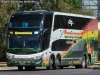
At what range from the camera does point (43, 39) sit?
31.2m

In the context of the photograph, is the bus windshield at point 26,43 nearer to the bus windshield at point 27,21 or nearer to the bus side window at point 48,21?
the bus windshield at point 27,21

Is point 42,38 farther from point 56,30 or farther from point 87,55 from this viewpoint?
point 87,55

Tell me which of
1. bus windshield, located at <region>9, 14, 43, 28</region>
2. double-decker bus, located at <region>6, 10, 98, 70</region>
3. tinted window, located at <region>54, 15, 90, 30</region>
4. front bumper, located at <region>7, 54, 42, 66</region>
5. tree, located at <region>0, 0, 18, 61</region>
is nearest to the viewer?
front bumper, located at <region>7, 54, 42, 66</region>

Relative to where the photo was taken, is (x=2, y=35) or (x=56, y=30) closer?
(x=56, y=30)

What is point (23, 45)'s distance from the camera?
31.0m

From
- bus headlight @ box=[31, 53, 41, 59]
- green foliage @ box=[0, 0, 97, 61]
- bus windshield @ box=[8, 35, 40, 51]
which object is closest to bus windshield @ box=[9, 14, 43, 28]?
bus windshield @ box=[8, 35, 40, 51]

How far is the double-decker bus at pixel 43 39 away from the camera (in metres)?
30.9

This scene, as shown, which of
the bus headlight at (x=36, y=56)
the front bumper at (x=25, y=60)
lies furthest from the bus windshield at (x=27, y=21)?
the front bumper at (x=25, y=60)

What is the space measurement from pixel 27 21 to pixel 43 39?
1.63 metres

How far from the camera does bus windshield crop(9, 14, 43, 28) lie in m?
31.1

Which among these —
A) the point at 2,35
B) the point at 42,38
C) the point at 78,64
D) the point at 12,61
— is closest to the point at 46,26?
the point at 42,38

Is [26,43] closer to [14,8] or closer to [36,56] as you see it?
[36,56]

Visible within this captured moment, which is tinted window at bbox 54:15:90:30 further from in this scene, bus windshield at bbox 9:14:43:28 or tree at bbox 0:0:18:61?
tree at bbox 0:0:18:61

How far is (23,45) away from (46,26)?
2.06m
